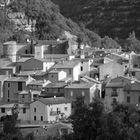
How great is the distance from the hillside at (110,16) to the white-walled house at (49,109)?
212ft

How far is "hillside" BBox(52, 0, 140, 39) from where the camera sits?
128m

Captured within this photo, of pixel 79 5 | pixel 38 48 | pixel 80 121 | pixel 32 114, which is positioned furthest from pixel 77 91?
pixel 79 5

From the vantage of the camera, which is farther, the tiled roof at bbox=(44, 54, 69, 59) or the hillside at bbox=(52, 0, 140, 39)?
the hillside at bbox=(52, 0, 140, 39)

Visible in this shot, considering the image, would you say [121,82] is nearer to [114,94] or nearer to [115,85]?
[115,85]

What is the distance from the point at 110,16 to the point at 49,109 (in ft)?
247

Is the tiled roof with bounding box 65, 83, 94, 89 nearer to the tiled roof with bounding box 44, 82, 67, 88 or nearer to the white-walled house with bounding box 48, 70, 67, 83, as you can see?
the tiled roof with bounding box 44, 82, 67, 88

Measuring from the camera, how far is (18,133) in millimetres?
53344

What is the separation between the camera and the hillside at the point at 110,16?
128262 mm

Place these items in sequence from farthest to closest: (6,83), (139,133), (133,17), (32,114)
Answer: (133,17)
(6,83)
(32,114)
(139,133)

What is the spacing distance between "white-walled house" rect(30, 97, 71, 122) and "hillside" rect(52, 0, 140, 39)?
2545 inches

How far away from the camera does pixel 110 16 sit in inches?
5217

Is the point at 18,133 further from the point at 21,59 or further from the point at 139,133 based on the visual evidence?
the point at 21,59

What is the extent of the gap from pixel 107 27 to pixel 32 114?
72667 millimetres

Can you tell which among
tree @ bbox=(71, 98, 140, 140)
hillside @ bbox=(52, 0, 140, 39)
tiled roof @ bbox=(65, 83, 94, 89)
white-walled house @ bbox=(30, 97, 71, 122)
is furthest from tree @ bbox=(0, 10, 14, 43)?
tree @ bbox=(71, 98, 140, 140)
